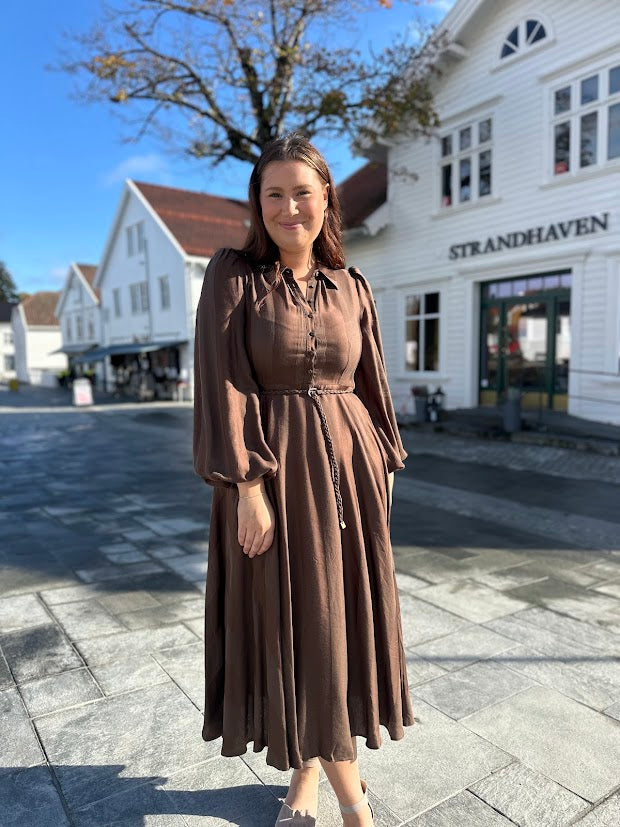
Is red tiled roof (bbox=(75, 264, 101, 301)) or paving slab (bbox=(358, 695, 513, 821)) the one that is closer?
paving slab (bbox=(358, 695, 513, 821))

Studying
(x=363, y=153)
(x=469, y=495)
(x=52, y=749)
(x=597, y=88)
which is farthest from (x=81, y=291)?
(x=52, y=749)

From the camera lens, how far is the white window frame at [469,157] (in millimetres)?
13234

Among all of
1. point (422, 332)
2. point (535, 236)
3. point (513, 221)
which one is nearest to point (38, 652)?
point (535, 236)

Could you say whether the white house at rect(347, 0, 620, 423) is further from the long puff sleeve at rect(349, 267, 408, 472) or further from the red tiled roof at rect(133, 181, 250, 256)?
the red tiled roof at rect(133, 181, 250, 256)

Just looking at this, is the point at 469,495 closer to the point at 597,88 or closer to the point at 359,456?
the point at 359,456

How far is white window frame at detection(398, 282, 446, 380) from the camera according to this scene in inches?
575

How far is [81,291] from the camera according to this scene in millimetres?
39375

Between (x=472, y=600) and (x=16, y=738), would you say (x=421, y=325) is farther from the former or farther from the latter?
(x=16, y=738)

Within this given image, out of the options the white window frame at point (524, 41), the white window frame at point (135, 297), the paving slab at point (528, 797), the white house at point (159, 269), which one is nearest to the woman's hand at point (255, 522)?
the paving slab at point (528, 797)

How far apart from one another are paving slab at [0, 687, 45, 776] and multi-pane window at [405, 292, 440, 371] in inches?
526

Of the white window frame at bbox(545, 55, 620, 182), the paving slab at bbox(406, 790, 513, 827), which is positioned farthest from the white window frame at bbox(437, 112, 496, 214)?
the paving slab at bbox(406, 790, 513, 827)

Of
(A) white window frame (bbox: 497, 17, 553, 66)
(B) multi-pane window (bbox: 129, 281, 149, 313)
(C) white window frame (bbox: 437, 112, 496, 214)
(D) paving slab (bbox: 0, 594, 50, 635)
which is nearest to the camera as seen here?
(D) paving slab (bbox: 0, 594, 50, 635)

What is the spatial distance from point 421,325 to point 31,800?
14121 mm

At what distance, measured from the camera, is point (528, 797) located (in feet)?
6.88
